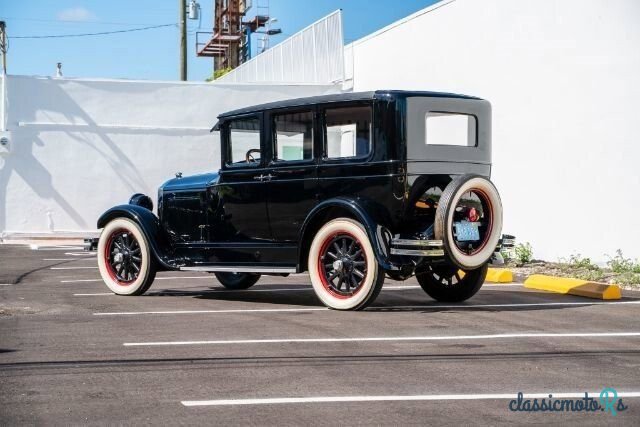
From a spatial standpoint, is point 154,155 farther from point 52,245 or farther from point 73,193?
point 52,245

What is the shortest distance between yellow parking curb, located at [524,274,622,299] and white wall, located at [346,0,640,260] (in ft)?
5.43

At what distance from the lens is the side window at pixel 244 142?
10562 mm

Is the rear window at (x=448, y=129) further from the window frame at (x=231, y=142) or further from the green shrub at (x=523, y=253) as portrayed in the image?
the window frame at (x=231, y=142)

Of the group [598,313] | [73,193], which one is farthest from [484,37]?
[73,193]

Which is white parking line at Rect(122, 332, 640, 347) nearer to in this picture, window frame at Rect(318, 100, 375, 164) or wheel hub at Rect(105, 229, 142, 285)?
window frame at Rect(318, 100, 375, 164)

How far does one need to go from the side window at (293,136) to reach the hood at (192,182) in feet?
3.49

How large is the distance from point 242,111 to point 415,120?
2325 mm

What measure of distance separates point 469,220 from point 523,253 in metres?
5.68

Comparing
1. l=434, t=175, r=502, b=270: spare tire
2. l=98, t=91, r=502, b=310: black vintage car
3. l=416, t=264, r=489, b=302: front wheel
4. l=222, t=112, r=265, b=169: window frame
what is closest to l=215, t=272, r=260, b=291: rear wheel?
l=98, t=91, r=502, b=310: black vintage car

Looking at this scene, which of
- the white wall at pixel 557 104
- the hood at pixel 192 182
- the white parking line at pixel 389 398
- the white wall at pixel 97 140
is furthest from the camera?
the white wall at pixel 97 140

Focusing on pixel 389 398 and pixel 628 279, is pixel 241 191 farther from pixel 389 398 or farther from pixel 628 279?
pixel 389 398

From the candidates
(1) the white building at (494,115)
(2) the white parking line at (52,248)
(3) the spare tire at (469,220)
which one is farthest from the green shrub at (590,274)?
(2) the white parking line at (52,248)

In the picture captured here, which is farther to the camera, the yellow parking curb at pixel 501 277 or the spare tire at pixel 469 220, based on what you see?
the yellow parking curb at pixel 501 277

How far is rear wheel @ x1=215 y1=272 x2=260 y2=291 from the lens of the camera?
38.9 ft
